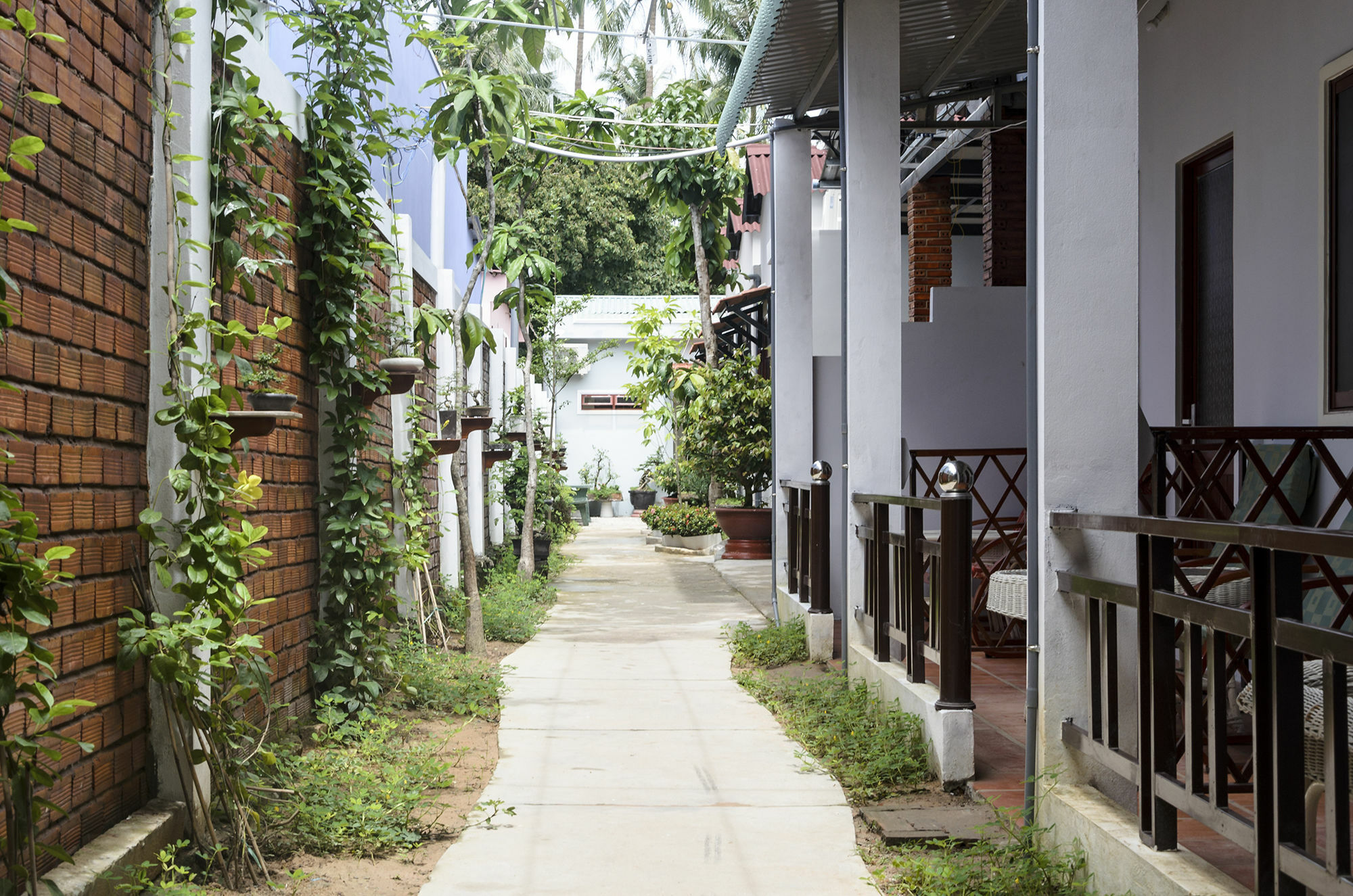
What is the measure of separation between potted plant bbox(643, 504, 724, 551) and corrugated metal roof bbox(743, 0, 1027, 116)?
828cm

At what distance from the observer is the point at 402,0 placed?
509 centimetres

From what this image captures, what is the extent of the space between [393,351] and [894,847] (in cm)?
330

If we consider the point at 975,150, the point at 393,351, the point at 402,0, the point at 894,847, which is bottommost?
the point at 894,847

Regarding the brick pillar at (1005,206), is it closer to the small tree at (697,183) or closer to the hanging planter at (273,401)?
the small tree at (697,183)

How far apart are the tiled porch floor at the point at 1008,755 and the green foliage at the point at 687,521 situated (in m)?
9.34

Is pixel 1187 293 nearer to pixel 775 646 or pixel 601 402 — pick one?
pixel 775 646

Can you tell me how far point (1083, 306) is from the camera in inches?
127

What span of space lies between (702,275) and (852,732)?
29.5 feet

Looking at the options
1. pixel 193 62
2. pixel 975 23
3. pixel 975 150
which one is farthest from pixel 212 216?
pixel 975 150

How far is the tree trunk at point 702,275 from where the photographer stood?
12.8 meters

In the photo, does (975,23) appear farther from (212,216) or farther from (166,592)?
(166,592)

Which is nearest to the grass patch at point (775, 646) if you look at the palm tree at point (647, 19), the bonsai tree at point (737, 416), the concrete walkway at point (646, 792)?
the concrete walkway at point (646, 792)

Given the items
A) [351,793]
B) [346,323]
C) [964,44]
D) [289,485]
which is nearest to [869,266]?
[964,44]

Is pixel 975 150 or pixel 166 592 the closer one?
pixel 166 592
